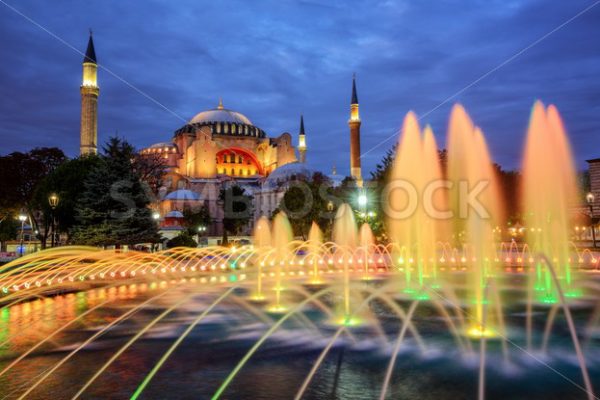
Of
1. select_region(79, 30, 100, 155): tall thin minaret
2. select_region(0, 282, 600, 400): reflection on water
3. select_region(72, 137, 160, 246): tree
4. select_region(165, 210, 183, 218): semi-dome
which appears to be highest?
select_region(79, 30, 100, 155): tall thin minaret

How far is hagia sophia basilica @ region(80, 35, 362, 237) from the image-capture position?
2115 inches

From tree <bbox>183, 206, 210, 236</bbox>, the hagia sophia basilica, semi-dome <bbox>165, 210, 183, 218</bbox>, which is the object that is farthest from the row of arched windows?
tree <bbox>183, 206, 210, 236</bbox>

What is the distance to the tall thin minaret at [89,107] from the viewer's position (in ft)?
168

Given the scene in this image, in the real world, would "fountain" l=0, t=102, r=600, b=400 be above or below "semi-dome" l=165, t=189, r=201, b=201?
below

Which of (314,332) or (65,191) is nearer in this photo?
(314,332)

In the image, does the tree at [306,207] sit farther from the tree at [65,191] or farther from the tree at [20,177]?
the tree at [20,177]

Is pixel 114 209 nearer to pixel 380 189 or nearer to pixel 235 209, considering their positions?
pixel 380 189

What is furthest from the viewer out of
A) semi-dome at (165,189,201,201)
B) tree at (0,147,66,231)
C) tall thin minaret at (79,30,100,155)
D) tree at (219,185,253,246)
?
semi-dome at (165,189,201,201)

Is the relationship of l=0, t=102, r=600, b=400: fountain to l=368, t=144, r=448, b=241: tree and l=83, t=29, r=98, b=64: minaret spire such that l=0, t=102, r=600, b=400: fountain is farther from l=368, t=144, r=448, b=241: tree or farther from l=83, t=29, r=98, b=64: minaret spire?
l=83, t=29, r=98, b=64: minaret spire

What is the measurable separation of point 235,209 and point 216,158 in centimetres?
2367

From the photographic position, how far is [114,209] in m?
24.2

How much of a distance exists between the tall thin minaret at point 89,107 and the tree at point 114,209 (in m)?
28.4

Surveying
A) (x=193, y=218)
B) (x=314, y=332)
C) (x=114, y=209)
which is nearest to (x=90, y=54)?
(x=193, y=218)

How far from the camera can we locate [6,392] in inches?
198
